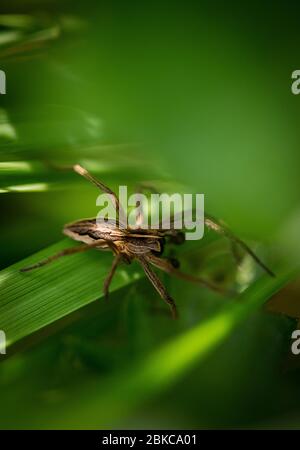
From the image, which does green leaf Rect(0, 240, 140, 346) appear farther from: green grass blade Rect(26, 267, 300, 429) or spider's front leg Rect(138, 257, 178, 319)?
green grass blade Rect(26, 267, 300, 429)

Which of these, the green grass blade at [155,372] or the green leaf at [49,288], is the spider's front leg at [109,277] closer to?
the green leaf at [49,288]

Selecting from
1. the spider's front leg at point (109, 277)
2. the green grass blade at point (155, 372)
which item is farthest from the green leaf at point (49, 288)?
the green grass blade at point (155, 372)

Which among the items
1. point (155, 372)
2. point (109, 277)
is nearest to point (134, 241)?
point (109, 277)

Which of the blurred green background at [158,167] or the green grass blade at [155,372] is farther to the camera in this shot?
the blurred green background at [158,167]

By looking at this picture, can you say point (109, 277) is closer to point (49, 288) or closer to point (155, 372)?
point (49, 288)

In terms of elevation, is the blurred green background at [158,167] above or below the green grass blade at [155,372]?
above

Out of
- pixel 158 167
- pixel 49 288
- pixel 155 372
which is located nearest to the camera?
pixel 155 372

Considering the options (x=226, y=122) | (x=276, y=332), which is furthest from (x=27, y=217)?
(x=276, y=332)

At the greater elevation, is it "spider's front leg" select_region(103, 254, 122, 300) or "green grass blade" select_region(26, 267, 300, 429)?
"spider's front leg" select_region(103, 254, 122, 300)

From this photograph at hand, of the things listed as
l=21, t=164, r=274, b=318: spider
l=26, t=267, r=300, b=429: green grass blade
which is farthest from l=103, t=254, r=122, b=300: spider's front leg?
l=26, t=267, r=300, b=429: green grass blade
